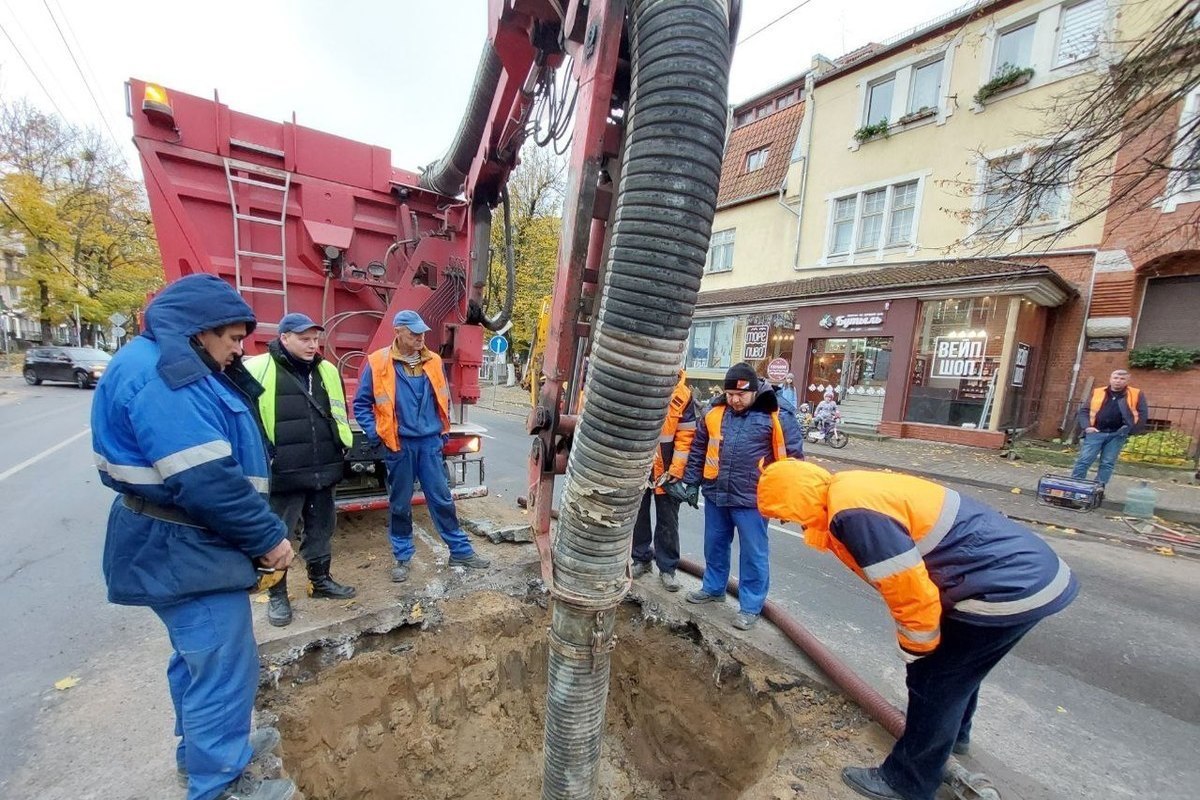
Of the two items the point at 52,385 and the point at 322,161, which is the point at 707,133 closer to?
the point at 322,161

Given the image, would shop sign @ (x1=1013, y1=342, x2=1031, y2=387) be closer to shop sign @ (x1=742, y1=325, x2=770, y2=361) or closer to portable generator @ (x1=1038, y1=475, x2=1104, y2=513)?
portable generator @ (x1=1038, y1=475, x2=1104, y2=513)

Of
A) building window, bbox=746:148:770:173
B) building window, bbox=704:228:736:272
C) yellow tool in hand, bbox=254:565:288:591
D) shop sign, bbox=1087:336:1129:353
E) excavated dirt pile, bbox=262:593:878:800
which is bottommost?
excavated dirt pile, bbox=262:593:878:800

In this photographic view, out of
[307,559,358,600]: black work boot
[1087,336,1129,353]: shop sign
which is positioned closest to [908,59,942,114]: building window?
[1087,336,1129,353]: shop sign

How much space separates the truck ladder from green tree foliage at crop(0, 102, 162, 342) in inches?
900

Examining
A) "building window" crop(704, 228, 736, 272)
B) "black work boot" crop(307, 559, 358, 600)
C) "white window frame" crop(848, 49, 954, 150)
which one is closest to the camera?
"black work boot" crop(307, 559, 358, 600)

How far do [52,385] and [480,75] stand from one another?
22239mm

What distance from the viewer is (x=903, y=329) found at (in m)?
11.5

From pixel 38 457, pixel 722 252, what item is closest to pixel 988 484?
pixel 722 252

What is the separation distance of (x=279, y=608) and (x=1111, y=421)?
9.86 meters

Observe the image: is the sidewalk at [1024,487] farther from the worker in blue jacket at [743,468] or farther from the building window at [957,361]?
the worker in blue jacket at [743,468]

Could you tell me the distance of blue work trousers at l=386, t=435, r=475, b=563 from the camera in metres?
3.66

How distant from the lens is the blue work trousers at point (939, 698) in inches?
74.8

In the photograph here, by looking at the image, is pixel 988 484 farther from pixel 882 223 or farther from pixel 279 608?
pixel 279 608

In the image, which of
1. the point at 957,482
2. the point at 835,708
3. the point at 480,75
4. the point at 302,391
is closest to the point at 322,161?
the point at 480,75
